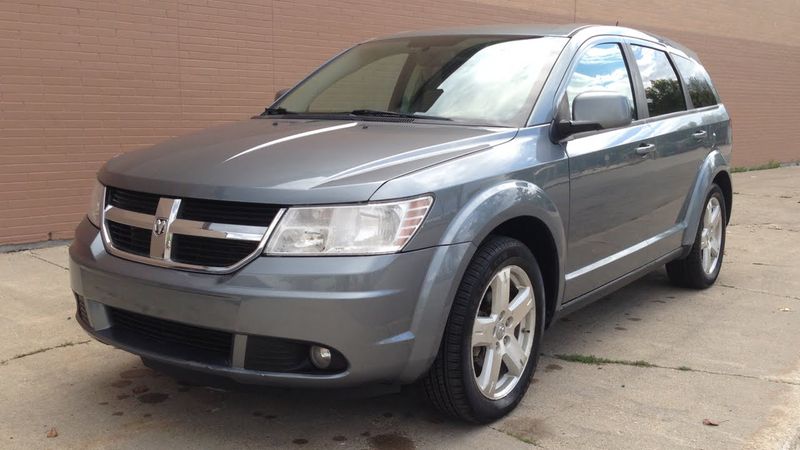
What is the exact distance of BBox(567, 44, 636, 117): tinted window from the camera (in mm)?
4223

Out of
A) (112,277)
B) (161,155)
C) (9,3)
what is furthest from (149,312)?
(9,3)

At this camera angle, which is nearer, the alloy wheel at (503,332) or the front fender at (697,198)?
the alloy wheel at (503,332)

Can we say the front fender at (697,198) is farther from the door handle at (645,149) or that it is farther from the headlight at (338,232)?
the headlight at (338,232)

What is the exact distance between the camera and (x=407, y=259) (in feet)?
9.62

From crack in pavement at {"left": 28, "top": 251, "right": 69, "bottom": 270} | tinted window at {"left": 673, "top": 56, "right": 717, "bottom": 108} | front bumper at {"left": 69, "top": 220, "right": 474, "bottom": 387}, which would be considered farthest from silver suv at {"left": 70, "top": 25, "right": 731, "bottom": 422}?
crack in pavement at {"left": 28, "top": 251, "right": 69, "bottom": 270}

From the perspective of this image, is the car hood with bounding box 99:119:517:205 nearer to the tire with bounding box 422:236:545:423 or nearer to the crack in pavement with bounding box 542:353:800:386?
the tire with bounding box 422:236:545:423

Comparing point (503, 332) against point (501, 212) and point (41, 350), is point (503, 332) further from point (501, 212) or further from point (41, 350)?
point (41, 350)

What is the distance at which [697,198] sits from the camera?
536cm

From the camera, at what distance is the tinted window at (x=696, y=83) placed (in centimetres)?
564

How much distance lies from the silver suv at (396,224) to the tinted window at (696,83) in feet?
3.68

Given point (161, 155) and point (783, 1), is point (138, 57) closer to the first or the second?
point (161, 155)

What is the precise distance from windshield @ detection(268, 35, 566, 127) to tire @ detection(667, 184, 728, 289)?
210 centimetres

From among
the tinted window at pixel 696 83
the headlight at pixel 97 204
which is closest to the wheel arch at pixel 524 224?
the headlight at pixel 97 204

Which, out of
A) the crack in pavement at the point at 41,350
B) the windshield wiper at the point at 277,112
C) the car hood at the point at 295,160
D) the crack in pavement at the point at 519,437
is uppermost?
the windshield wiper at the point at 277,112
